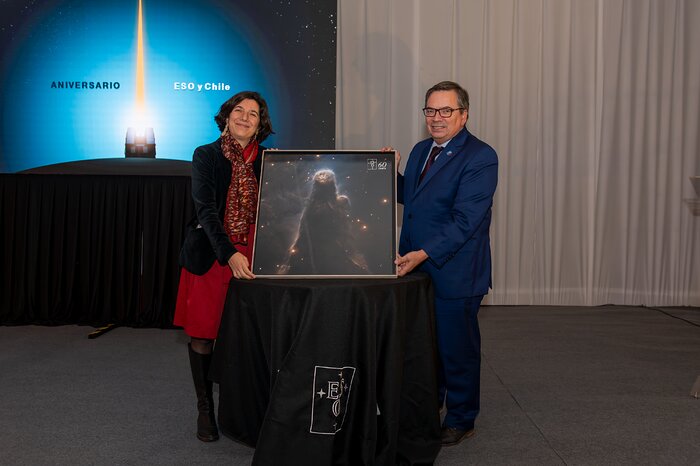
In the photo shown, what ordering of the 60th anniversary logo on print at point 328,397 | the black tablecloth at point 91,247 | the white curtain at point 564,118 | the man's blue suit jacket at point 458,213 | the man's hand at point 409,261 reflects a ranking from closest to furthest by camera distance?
the 60th anniversary logo on print at point 328,397 < the man's hand at point 409,261 < the man's blue suit jacket at point 458,213 < the black tablecloth at point 91,247 < the white curtain at point 564,118

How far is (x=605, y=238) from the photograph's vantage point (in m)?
6.14

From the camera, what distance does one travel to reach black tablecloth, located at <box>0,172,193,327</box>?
4.87 m

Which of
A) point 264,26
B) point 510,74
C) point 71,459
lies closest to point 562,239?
point 510,74

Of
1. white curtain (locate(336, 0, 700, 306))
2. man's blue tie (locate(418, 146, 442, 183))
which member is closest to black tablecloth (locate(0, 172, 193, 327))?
white curtain (locate(336, 0, 700, 306))

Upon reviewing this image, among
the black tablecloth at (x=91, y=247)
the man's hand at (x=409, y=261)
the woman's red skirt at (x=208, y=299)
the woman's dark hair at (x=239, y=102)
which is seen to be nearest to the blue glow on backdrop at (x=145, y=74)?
the black tablecloth at (x=91, y=247)

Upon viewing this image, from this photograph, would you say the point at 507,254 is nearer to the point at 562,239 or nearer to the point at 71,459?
the point at 562,239

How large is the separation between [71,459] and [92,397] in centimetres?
79

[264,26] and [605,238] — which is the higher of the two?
[264,26]

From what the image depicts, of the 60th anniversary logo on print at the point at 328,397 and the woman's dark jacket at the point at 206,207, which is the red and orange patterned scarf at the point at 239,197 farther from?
the 60th anniversary logo on print at the point at 328,397

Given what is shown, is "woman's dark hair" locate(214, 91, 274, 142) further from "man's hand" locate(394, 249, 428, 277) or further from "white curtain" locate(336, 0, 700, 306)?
"white curtain" locate(336, 0, 700, 306)

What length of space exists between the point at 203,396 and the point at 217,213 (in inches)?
31.0

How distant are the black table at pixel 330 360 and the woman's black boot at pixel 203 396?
0.34 m

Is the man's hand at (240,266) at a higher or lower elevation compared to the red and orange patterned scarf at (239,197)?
lower

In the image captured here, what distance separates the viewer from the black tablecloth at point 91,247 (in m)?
4.87
